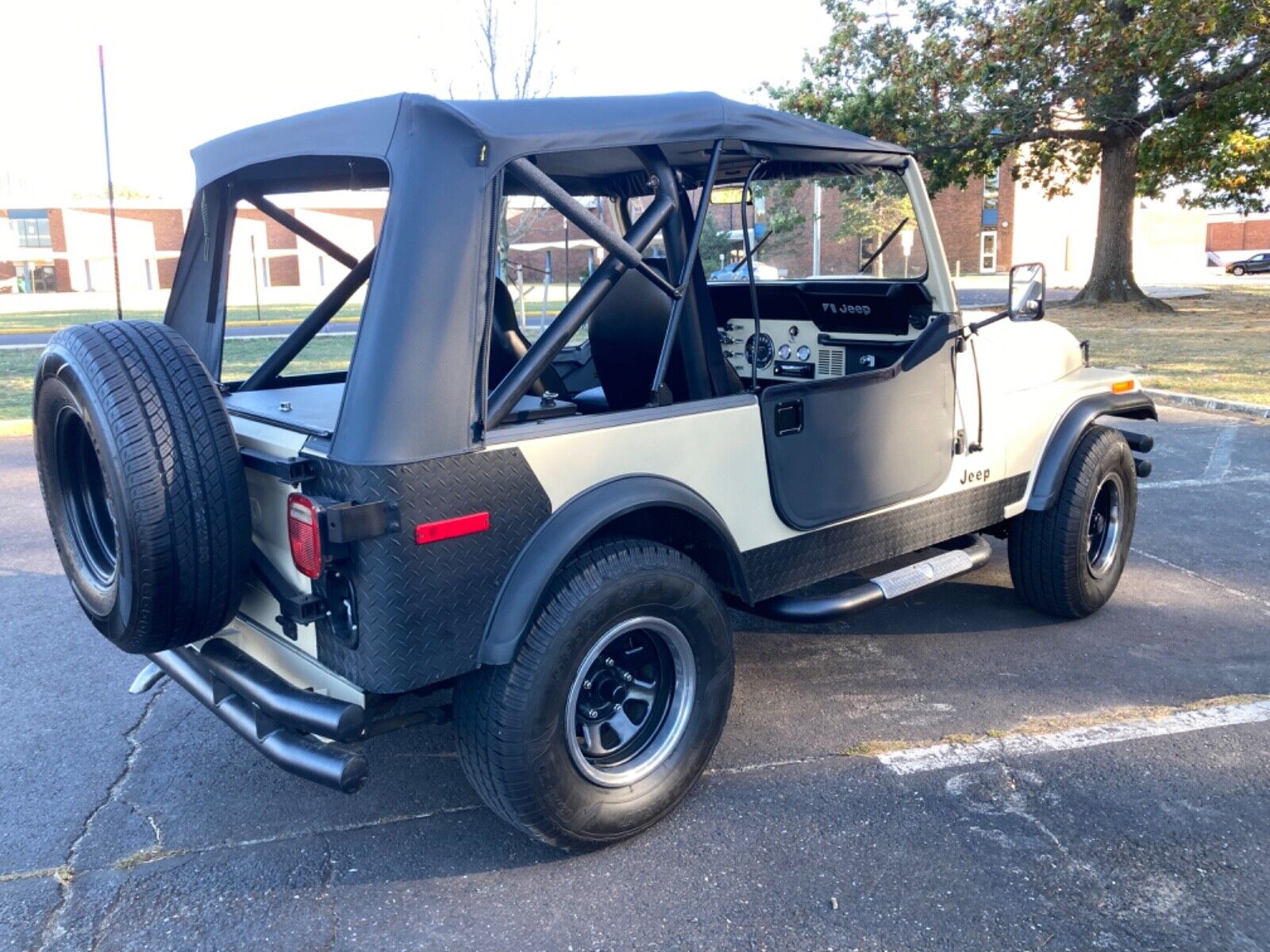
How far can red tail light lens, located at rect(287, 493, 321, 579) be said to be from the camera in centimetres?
258

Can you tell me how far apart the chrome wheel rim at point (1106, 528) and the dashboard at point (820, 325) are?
4.33ft

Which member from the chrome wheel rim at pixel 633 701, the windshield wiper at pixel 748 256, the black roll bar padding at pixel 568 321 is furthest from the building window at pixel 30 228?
the chrome wheel rim at pixel 633 701

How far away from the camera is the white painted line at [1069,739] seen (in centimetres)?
356

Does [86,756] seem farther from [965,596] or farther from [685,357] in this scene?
[965,596]

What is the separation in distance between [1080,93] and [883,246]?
1717 cm

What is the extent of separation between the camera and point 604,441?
2.98 meters

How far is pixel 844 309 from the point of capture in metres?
4.62

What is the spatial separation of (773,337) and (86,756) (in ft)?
10.9

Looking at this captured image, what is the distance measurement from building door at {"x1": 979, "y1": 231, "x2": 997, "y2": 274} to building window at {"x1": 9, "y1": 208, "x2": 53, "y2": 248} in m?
47.2

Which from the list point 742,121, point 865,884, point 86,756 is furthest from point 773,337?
point 86,756

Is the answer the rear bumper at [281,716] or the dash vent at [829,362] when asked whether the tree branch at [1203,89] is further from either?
the rear bumper at [281,716]

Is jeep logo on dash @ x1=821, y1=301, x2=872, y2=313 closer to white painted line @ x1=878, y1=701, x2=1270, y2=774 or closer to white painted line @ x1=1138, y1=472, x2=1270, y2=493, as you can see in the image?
white painted line @ x1=878, y1=701, x2=1270, y2=774

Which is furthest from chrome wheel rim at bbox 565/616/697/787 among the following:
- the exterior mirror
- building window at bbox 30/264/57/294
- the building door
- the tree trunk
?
building window at bbox 30/264/57/294

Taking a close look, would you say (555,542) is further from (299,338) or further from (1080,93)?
(1080,93)
